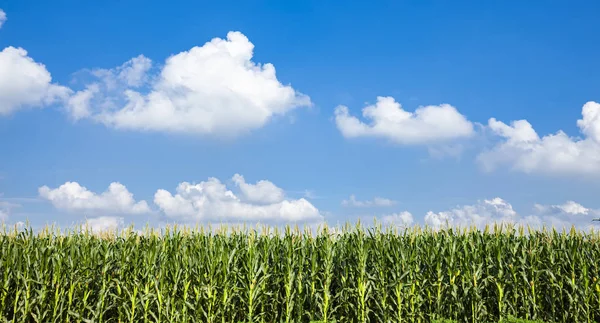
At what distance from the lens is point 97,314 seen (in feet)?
44.0

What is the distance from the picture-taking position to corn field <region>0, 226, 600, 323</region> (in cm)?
A: 1364

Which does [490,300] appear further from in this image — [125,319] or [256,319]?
[125,319]

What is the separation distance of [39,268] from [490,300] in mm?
12836

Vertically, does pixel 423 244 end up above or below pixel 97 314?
above

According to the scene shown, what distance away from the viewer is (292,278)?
1430cm

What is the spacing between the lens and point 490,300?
1553 centimetres

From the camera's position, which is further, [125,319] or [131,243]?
[131,243]

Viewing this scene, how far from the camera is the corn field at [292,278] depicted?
1364cm

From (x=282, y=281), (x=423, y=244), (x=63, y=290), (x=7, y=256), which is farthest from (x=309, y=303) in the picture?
(x=7, y=256)

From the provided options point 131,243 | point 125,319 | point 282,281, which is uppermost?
point 131,243

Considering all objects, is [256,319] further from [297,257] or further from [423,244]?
[423,244]

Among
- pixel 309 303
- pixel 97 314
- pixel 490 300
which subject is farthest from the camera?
pixel 490 300

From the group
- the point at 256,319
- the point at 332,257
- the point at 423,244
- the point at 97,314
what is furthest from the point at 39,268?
the point at 423,244

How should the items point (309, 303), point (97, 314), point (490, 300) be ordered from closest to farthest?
1. point (97, 314)
2. point (309, 303)
3. point (490, 300)
